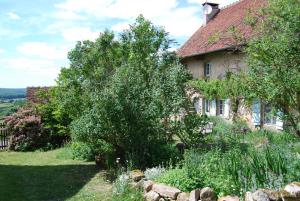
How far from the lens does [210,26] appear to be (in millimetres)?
26719

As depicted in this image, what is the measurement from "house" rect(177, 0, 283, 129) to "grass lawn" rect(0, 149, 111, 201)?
7.52 metres

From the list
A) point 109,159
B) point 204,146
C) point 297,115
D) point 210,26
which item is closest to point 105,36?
point 109,159

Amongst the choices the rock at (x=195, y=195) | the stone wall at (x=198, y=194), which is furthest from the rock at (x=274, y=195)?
the rock at (x=195, y=195)

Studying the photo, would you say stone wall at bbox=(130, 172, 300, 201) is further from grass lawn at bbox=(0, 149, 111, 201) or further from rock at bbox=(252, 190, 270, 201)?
grass lawn at bbox=(0, 149, 111, 201)

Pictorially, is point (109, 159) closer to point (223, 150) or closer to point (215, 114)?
point (223, 150)

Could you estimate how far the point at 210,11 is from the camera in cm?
2820

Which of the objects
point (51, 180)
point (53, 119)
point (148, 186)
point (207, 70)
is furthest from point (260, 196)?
point (207, 70)

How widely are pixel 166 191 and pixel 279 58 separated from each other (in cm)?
349

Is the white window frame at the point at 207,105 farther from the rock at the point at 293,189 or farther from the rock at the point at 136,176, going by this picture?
the rock at the point at 293,189

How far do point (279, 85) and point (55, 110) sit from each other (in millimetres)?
11786

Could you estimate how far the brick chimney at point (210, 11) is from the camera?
92.2ft

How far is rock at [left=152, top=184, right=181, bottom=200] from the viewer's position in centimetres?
717

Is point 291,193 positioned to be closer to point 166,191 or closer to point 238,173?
point 238,173

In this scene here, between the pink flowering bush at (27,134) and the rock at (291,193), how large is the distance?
1330cm
